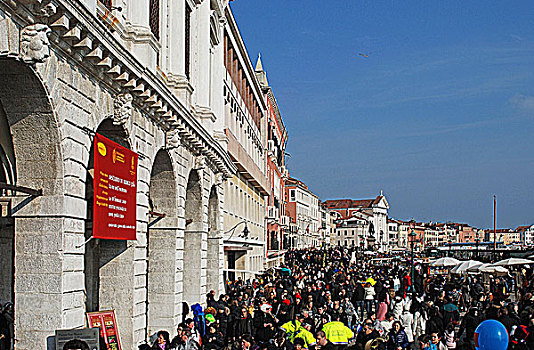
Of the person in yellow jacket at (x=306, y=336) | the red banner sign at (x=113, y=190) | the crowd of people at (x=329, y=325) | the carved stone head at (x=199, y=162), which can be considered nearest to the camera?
the red banner sign at (x=113, y=190)

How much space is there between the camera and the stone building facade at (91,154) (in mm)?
9078

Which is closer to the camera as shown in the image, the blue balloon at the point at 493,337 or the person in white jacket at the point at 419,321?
the blue balloon at the point at 493,337

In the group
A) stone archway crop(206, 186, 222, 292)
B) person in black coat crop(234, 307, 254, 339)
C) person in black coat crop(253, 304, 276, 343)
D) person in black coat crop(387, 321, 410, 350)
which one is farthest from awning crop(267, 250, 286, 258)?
person in black coat crop(387, 321, 410, 350)

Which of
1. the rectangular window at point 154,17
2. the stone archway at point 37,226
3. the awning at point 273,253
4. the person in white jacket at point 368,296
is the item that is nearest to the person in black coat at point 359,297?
the person in white jacket at point 368,296

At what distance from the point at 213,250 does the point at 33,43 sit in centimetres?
1509

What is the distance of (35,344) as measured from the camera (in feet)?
30.4

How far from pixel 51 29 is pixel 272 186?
4702cm

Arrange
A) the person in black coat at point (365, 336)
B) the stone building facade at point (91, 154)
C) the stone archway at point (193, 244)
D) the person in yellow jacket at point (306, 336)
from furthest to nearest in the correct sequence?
the stone archway at point (193, 244)
the person in yellow jacket at point (306, 336)
the person in black coat at point (365, 336)
the stone building facade at point (91, 154)

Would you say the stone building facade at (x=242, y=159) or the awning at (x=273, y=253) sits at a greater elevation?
the stone building facade at (x=242, y=159)

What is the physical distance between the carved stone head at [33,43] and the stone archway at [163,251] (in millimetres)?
8056

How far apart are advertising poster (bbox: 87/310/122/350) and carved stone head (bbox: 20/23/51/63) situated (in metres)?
4.71

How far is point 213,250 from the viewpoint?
75.0 ft

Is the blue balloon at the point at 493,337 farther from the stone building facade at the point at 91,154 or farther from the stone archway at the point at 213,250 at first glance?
the stone archway at the point at 213,250

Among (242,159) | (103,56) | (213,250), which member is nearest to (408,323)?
(213,250)
